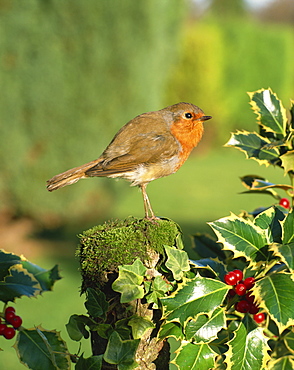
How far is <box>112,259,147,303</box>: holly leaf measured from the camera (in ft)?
4.12

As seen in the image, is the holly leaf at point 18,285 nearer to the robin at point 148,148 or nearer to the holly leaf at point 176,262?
the robin at point 148,148

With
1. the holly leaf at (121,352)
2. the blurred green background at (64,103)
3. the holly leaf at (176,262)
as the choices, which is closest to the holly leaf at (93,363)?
the holly leaf at (121,352)

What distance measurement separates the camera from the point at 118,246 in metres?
1.35

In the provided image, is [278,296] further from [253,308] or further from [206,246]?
[206,246]

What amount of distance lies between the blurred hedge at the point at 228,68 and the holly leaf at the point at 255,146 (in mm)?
13678

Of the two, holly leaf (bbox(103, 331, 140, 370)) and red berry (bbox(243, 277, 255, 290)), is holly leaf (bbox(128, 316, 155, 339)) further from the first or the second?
red berry (bbox(243, 277, 255, 290))

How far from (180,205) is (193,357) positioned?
32.1ft

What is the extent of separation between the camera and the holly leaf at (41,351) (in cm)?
145

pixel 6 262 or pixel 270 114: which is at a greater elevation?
pixel 270 114

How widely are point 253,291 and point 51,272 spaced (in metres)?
0.72

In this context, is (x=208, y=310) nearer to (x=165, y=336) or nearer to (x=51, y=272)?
(x=165, y=336)

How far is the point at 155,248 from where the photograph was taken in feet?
4.48

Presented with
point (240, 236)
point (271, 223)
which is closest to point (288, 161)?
point (271, 223)

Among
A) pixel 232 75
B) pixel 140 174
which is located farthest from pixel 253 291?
pixel 232 75
